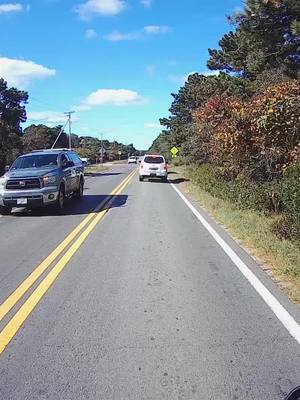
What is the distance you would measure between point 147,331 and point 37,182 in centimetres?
1074

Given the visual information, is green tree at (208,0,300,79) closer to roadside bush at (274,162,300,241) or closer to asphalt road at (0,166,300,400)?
roadside bush at (274,162,300,241)

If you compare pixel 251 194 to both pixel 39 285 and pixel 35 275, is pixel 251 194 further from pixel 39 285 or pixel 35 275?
pixel 39 285

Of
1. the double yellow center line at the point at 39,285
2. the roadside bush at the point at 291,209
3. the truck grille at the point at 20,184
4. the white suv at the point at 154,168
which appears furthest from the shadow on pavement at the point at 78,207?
the white suv at the point at 154,168

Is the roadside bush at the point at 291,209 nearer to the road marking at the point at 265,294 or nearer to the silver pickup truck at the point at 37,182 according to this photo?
the road marking at the point at 265,294

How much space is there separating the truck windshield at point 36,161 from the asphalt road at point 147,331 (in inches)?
287

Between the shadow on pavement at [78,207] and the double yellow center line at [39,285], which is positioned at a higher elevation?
the double yellow center line at [39,285]

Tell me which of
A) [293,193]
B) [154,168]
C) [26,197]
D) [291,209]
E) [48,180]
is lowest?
[154,168]

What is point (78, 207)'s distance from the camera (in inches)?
693

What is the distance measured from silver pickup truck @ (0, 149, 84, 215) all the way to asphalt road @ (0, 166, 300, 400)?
540 cm

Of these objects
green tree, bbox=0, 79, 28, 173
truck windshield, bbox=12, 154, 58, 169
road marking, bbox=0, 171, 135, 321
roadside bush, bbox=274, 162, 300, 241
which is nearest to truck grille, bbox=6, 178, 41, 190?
truck windshield, bbox=12, 154, 58, 169

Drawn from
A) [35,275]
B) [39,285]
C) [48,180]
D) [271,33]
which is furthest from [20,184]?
[271,33]

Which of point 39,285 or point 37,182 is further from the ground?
point 37,182

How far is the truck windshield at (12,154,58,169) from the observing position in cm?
1694

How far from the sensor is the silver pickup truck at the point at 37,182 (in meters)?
15.2
